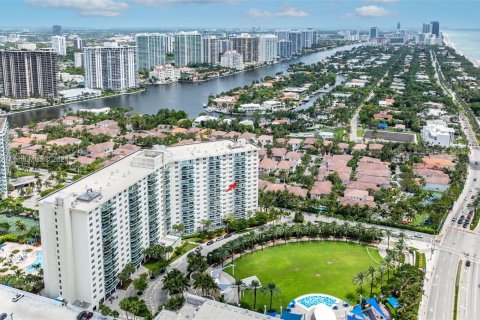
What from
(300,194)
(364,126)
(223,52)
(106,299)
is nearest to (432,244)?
(300,194)

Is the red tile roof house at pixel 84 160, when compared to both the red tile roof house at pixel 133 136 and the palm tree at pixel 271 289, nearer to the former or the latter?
the red tile roof house at pixel 133 136

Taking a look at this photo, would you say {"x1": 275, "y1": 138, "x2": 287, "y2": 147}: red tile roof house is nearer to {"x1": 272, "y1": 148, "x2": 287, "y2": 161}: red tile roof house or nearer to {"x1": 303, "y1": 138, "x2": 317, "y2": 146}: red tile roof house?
{"x1": 303, "y1": 138, "x2": 317, "y2": 146}: red tile roof house

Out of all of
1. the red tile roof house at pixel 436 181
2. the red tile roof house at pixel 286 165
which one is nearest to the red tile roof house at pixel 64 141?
the red tile roof house at pixel 286 165

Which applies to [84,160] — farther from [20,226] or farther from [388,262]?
[388,262]

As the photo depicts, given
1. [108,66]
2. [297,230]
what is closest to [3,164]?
[297,230]

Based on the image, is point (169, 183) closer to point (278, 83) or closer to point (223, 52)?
point (278, 83)

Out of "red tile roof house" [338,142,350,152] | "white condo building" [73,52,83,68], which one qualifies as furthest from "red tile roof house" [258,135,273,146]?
"white condo building" [73,52,83,68]
